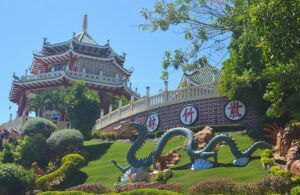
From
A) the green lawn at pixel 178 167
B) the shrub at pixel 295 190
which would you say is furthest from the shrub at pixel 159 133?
the shrub at pixel 295 190

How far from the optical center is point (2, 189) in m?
15.1

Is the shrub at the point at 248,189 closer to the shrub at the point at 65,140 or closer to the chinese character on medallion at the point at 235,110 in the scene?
the chinese character on medallion at the point at 235,110

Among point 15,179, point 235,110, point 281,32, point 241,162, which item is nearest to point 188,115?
point 235,110

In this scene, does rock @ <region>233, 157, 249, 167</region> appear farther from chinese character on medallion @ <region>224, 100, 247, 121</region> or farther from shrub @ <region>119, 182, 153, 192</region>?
chinese character on medallion @ <region>224, 100, 247, 121</region>

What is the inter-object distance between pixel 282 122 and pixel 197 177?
6.74m

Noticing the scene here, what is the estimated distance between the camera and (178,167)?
15281 millimetres

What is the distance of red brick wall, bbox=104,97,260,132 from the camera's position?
19578 mm

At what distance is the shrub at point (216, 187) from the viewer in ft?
35.8

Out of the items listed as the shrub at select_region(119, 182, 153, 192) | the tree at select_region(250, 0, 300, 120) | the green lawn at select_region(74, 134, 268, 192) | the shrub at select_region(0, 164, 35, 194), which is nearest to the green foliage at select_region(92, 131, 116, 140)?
the green lawn at select_region(74, 134, 268, 192)

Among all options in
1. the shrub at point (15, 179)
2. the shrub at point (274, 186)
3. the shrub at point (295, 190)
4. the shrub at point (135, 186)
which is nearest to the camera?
the shrub at point (295, 190)

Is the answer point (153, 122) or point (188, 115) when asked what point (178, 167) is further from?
point (153, 122)

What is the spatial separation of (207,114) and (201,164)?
703cm

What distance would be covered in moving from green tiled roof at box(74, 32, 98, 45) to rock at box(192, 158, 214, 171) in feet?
104

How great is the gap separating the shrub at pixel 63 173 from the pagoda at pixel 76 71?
2133 centimetres
